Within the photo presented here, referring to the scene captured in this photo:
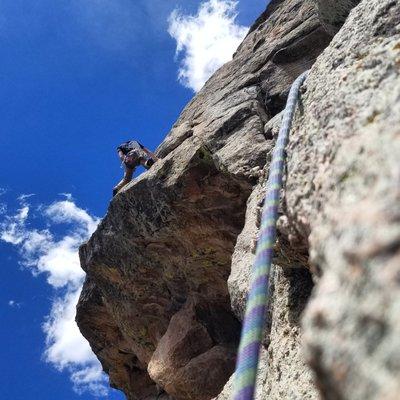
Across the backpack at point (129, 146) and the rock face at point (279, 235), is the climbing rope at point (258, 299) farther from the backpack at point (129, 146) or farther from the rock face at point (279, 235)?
the backpack at point (129, 146)

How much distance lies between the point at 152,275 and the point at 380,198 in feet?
32.5

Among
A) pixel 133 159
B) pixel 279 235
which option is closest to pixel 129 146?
pixel 133 159

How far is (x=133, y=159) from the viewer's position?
1193 cm

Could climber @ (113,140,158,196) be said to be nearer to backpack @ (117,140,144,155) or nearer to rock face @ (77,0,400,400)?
backpack @ (117,140,144,155)

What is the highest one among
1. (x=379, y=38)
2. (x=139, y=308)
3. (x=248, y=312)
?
(x=139, y=308)

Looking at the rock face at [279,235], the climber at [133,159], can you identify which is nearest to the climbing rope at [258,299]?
the rock face at [279,235]

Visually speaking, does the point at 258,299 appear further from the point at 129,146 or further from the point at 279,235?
the point at 129,146

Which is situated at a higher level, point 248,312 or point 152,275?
point 152,275

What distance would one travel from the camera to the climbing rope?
204cm

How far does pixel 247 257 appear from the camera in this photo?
6656mm

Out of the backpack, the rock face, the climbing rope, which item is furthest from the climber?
the climbing rope

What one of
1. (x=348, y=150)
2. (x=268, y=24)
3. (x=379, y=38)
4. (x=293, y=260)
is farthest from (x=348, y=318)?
(x=268, y=24)

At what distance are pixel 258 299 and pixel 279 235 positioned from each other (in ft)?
5.55

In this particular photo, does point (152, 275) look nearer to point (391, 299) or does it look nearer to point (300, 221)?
point (300, 221)
